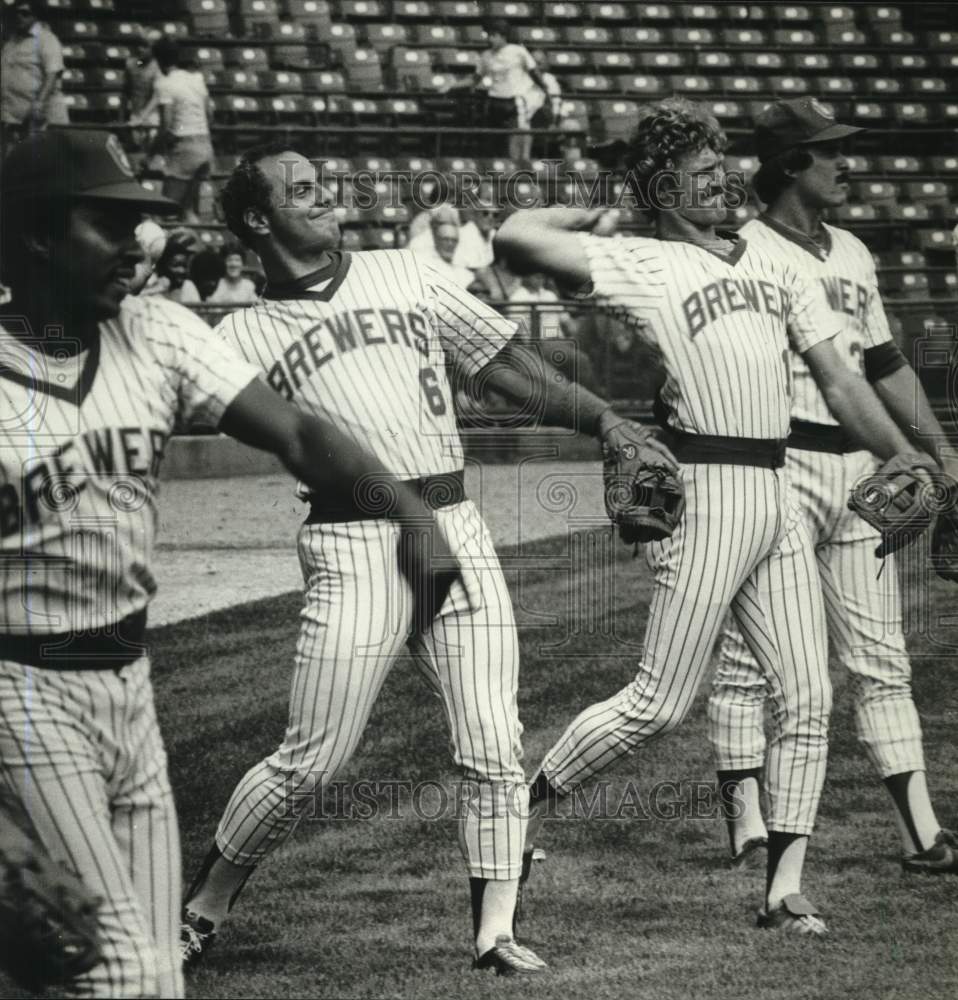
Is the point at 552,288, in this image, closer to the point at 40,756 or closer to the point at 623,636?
the point at 623,636

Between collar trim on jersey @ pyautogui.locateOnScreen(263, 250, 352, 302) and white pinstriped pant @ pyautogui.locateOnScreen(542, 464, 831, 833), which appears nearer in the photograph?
collar trim on jersey @ pyautogui.locateOnScreen(263, 250, 352, 302)

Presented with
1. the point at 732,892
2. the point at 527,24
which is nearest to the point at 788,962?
the point at 732,892

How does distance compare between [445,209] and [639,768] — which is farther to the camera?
[445,209]

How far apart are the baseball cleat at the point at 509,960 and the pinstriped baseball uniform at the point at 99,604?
1.28m

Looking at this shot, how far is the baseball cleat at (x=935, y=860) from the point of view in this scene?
4.81m

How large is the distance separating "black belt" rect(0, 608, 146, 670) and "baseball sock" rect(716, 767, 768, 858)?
2611 mm

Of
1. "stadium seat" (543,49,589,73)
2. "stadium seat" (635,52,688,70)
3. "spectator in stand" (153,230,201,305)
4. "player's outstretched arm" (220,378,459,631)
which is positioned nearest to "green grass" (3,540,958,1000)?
"player's outstretched arm" (220,378,459,631)

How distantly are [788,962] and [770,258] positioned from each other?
1.69m

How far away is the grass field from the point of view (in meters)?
3.97

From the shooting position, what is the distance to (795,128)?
4.89 m

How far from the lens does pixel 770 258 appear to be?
4492 mm

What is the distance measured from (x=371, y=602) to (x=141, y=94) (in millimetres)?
11136

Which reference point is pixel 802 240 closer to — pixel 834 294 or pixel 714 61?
pixel 834 294

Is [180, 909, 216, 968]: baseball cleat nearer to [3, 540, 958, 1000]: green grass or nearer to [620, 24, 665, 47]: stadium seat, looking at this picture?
[3, 540, 958, 1000]: green grass
